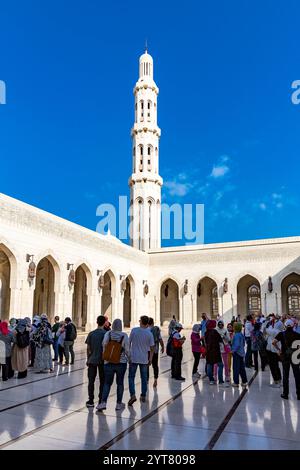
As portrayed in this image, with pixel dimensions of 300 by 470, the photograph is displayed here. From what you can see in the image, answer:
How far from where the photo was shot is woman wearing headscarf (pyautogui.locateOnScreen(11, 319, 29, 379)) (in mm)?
7414

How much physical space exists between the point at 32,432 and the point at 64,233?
15458 millimetres

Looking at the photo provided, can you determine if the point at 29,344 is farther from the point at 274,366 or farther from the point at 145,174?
the point at 145,174

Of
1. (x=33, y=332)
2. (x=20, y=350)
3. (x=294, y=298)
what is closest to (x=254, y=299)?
(x=294, y=298)

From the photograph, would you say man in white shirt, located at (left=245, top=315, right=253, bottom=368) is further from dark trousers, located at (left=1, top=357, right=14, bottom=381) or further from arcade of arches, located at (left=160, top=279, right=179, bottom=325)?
arcade of arches, located at (left=160, top=279, right=179, bottom=325)

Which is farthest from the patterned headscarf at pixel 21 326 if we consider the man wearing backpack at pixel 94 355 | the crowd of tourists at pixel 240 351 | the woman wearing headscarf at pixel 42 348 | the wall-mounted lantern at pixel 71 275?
the wall-mounted lantern at pixel 71 275

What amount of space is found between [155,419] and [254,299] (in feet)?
83.2

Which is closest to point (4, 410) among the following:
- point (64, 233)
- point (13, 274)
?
point (13, 274)

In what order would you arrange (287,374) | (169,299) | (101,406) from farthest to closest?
(169,299) → (287,374) → (101,406)

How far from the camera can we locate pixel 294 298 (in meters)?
28.2

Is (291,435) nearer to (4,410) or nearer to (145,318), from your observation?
(145,318)

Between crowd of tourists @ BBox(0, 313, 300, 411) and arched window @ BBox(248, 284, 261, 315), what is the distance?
64.9 ft

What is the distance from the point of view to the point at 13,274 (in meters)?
15.8

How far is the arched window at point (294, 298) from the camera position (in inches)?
1101

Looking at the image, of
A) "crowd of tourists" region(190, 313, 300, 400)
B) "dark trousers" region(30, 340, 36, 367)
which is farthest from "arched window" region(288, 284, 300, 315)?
"dark trousers" region(30, 340, 36, 367)
